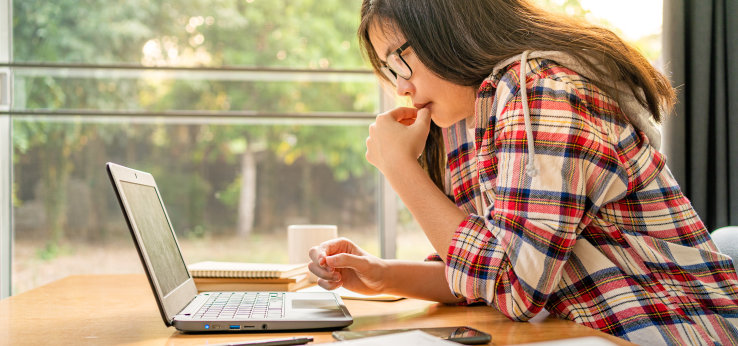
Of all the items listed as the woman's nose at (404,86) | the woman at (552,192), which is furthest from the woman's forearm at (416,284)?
the woman's nose at (404,86)

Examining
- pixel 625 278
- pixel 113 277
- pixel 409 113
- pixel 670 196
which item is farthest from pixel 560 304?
pixel 113 277

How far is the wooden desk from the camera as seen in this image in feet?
2.53

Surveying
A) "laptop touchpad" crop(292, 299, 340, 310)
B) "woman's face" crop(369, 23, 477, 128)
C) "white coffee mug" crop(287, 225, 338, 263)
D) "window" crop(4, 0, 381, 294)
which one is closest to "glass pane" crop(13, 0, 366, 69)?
"window" crop(4, 0, 381, 294)

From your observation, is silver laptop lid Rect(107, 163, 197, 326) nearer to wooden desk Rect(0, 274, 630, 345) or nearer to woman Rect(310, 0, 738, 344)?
wooden desk Rect(0, 274, 630, 345)

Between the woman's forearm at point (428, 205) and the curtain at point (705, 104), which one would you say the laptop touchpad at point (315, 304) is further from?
the curtain at point (705, 104)

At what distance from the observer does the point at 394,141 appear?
3.75ft

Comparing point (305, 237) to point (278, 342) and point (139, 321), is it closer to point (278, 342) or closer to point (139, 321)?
point (139, 321)

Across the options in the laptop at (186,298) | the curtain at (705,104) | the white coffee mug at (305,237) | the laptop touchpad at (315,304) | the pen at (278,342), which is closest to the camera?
the pen at (278,342)

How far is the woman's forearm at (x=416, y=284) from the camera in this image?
1.09m

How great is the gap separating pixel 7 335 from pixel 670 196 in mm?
996

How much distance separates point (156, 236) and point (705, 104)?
1722 millimetres

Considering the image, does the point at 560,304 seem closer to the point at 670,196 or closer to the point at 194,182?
the point at 670,196

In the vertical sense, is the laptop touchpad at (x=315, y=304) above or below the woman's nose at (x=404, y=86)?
below

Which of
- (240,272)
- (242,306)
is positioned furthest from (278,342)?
(240,272)
